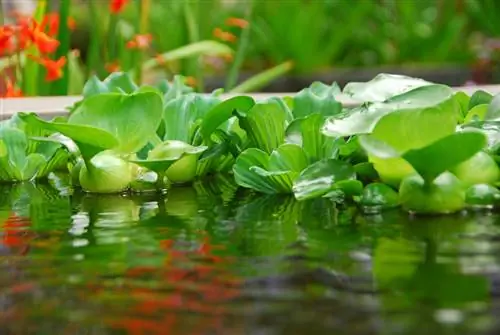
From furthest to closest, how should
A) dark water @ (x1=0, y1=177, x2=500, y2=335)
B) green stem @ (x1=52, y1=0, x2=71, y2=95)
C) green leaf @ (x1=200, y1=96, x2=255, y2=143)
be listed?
green stem @ (x1=52, y1=0, x2=71, y2=95) → green leaf @ (x1=200, y1=96, x2=255, y2=143) → dark water @ (x1=0, y1=177, x2=500, y2=335)

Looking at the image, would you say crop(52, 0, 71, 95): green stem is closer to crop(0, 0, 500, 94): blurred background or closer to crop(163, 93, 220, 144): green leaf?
crop(163, 93, 220, 144): green leaf

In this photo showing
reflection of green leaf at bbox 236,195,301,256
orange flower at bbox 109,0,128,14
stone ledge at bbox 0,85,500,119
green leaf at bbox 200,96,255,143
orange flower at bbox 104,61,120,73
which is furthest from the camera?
orange flower at bbox 104,61,120,73

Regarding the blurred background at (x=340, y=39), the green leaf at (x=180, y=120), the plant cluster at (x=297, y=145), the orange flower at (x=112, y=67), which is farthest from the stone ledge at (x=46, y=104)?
the blurred background at (x=340, y=39)

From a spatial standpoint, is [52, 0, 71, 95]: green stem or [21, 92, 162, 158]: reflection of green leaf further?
[52, 0, 71, 95]: green stem

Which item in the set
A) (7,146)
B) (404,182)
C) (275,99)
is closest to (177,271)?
(404,182)

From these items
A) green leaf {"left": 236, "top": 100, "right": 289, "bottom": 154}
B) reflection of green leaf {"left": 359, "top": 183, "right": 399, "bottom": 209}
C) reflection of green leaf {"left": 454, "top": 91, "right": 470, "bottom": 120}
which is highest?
reflection of green leaf {"left": 454, "top": 91, "right": 470, "bottom": 120}

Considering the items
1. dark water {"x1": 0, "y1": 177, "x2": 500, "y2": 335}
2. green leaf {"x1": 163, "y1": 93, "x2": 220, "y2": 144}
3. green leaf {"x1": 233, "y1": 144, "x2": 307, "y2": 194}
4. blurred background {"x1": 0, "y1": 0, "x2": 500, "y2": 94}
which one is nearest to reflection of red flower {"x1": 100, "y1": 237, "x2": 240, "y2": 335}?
dark water {"x1": 0, "y1": 177, "x2": 500, "y2": 335}

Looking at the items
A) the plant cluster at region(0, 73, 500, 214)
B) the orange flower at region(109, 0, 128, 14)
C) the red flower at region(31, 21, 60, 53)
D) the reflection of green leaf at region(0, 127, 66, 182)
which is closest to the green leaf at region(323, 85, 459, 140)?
the plant cluster at region(0, 73, 500, 214)

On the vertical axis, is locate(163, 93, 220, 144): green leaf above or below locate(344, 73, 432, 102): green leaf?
below

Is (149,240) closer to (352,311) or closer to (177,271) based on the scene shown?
(177,271)
